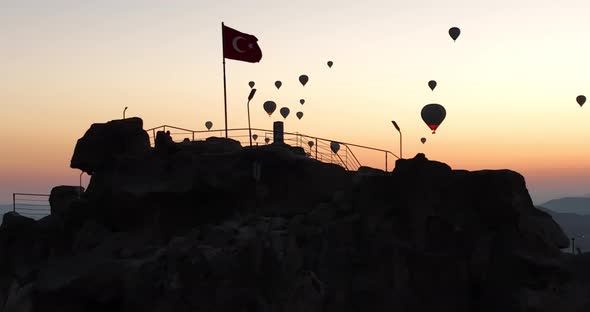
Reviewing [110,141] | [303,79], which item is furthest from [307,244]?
[303,79]

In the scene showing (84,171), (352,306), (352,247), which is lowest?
(352,306)

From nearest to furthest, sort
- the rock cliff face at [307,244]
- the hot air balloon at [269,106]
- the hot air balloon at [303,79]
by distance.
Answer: the rock cliff face at [307,244], the hot air balloon at [269,106], the hot air balloon at [303,79]

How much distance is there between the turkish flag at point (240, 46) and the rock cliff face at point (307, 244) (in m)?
6.49

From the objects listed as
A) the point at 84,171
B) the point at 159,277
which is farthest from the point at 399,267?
the point at 84,171

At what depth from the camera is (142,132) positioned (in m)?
44.9

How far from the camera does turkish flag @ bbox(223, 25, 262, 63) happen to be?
46.4 meters

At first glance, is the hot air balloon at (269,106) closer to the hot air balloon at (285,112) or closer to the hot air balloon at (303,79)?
the hot air balloon at (303,79)

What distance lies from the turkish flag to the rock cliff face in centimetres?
649

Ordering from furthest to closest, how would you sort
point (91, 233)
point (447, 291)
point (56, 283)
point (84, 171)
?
point (84, 171), point (91, 233), point (56, 283), point (447, 291)

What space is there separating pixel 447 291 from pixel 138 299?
13.3m

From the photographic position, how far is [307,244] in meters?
37.9

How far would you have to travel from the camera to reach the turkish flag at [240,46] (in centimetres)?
4641

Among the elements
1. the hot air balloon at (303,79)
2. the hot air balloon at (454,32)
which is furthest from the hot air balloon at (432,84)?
the hot air balloon at (303,79)

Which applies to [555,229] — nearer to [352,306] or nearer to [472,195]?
[472,195]
